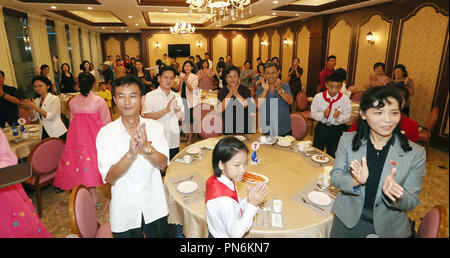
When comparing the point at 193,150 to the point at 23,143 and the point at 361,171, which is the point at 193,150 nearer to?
the point at 361,171

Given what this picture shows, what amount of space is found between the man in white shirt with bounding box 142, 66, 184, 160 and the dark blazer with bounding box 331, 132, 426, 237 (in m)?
2.00

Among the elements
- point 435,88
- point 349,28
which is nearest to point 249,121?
point 435,88

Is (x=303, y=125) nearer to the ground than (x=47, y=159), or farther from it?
farther from it

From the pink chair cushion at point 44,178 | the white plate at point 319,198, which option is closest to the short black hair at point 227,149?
the white plate at point 319,198

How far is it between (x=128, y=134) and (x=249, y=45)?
14.1m

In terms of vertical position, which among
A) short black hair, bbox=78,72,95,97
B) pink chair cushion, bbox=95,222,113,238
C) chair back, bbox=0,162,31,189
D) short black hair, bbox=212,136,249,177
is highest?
short black hair, bbox=78,72,95,97

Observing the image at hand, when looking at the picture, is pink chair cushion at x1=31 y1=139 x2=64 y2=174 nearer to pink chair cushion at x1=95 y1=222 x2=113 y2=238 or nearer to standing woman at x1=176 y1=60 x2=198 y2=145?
pink chair cushion at x1=95 y1=222 x2=113 y2=238

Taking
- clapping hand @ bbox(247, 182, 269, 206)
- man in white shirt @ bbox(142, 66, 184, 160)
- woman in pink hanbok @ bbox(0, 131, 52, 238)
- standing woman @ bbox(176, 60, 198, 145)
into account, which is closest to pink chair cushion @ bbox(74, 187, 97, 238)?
woman in pink hanbok @ bbox(0, 131, 52, 238)

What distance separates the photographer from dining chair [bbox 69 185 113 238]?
150cm

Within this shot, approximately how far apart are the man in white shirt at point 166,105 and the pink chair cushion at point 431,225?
7.99 ft

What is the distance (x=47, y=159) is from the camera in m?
2.89

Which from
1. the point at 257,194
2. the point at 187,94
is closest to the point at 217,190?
the point at 257,194
